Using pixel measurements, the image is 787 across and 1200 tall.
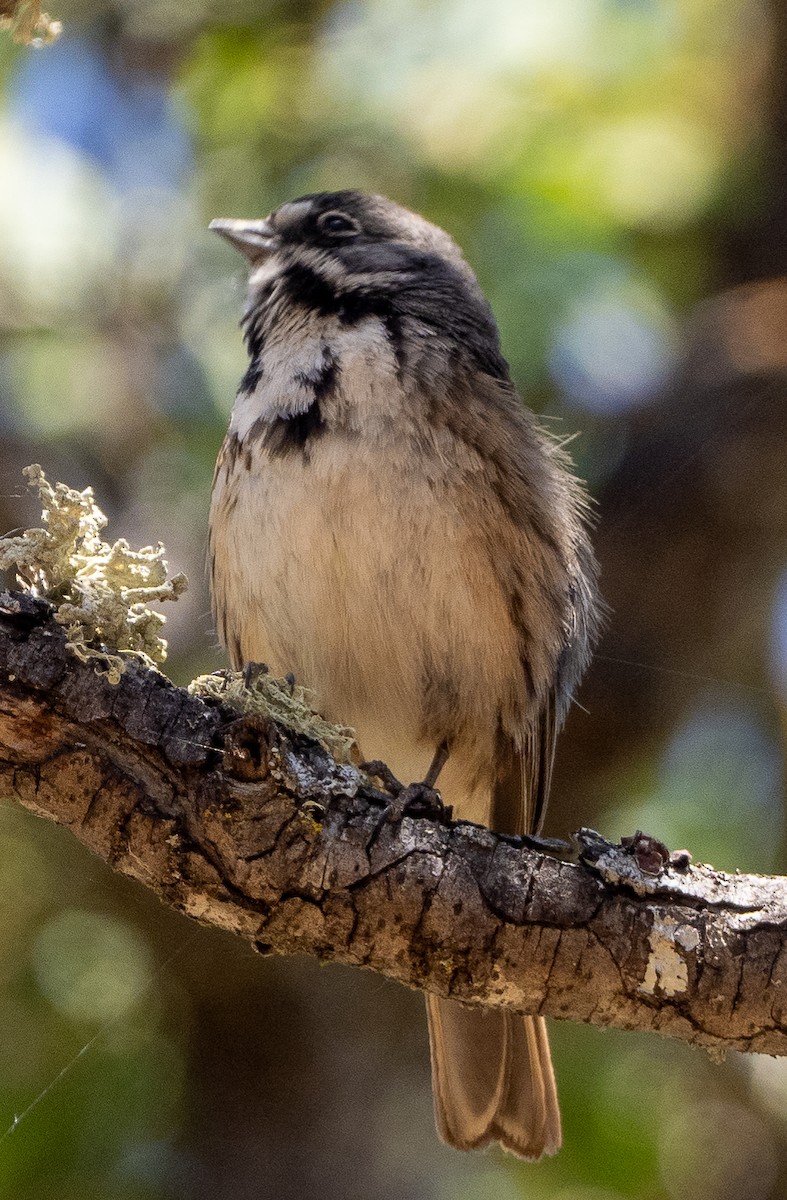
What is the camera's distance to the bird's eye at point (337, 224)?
429 cm

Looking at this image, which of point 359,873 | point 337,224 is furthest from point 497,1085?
point 337,224

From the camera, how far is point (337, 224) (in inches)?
169

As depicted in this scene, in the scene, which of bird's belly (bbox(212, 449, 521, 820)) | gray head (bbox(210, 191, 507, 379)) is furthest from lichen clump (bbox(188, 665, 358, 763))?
gray head (bbox(210, 191, 507, 379))

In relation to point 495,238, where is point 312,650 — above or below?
below

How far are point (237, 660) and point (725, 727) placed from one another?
166 cm

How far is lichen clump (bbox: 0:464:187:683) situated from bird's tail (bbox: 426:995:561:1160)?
1.60 metres

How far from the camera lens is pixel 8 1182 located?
3703mm

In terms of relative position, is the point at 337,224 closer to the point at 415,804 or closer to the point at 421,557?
the point at 421,557

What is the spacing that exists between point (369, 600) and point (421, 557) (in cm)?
17

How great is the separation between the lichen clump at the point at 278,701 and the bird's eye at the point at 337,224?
6.13 feet

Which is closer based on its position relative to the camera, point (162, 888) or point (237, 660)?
point (162, 888)

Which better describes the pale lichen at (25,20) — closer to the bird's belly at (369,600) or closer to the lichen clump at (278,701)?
the lichen clump at (278,701)

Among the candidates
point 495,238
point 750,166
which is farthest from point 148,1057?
point 750,166

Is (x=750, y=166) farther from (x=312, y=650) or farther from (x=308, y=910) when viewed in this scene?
(x=308, y=910)
